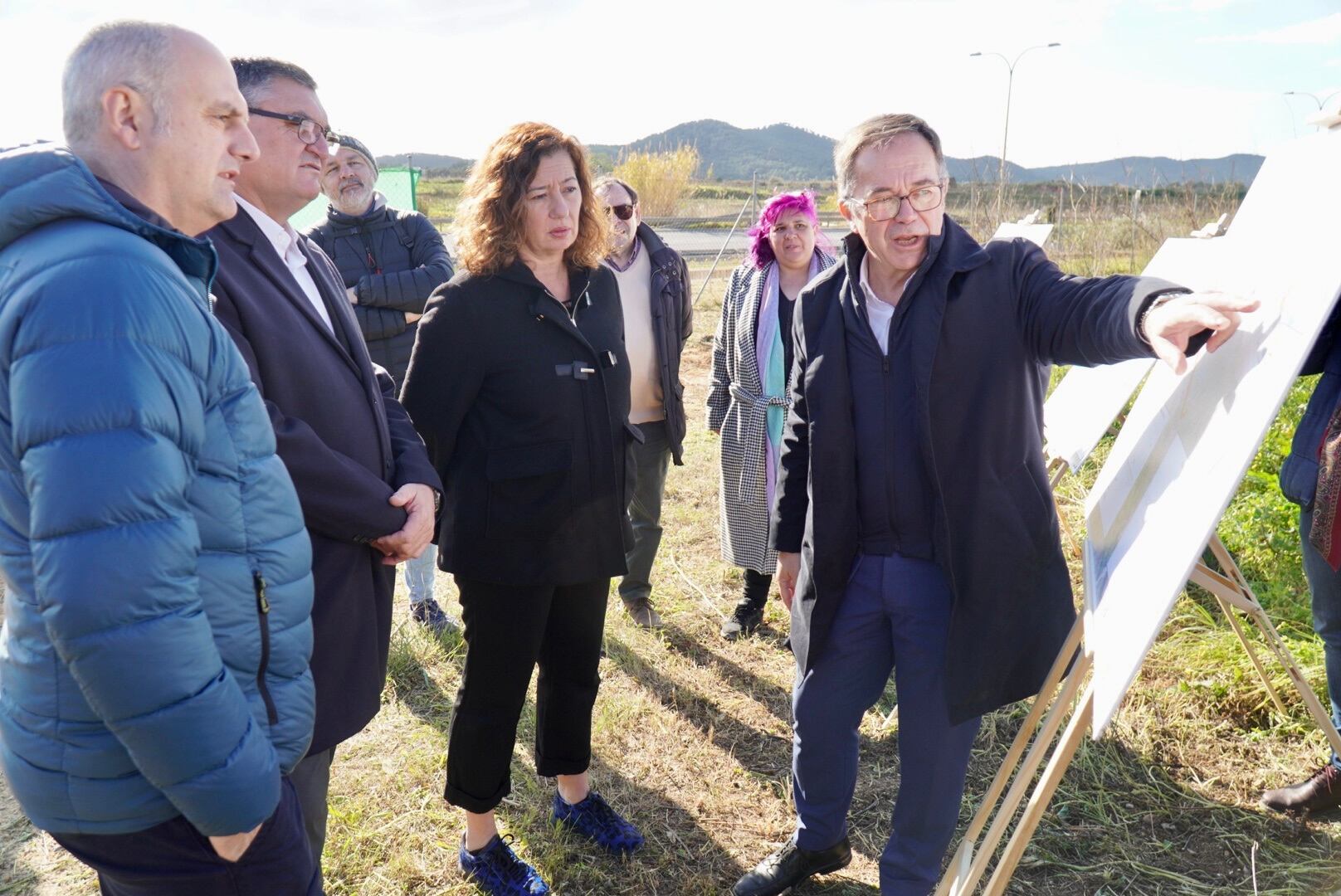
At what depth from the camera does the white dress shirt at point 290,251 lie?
1744 mm

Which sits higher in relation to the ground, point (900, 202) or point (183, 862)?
point (900, 202)

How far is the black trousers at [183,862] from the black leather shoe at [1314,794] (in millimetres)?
2773

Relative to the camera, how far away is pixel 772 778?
3.11 m

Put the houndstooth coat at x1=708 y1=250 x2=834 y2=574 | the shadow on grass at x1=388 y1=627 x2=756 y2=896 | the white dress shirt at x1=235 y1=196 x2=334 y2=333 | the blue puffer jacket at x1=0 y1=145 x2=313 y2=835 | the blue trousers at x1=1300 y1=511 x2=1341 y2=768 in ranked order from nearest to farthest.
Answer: the blue puffer jacket at x1=0 y1=145 x2=313 y2=835 < the white dress shirt at x1=235 y1=196 x2=334 y2=333 < the blue trousers at x1=1300 y1=511 x2=1341 y2=768 < the shadow on grass at x1=388 y1=627 x2=756 y2=896 < the houndstooth coat at x1=708 y1=250 x2=834 y2=574

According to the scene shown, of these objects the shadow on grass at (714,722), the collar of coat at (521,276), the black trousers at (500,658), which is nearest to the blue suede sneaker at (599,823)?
the black trousers at (500,658)

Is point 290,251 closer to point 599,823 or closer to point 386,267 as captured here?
point 599,823

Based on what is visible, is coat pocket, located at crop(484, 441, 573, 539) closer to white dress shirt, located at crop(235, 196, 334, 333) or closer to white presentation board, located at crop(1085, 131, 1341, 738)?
white dress shirt, located at crop(235, 196, 334, 333)

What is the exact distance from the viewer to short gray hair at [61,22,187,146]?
1.19 meters

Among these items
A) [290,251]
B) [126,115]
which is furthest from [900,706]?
[126,115]

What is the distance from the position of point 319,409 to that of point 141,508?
0.66 m

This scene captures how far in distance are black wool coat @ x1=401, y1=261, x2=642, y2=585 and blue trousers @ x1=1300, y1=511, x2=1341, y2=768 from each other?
6.22 feet

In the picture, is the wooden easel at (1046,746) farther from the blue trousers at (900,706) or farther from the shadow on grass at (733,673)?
the shadow on grass at (733,673)

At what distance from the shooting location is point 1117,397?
2904mm

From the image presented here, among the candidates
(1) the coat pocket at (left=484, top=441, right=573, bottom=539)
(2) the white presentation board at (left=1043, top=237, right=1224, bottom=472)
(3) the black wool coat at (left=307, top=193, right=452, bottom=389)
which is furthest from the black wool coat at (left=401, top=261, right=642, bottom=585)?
(3) the black wool coat at (left=307, top=193, right=452, bottom=389)
